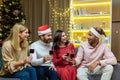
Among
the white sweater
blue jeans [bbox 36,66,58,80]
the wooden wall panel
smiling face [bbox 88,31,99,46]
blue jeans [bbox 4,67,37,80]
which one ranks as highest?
the wooden wall panel

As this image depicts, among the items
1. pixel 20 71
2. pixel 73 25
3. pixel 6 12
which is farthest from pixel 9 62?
pixel 73 25

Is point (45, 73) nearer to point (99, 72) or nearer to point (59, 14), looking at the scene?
point (99, 72)

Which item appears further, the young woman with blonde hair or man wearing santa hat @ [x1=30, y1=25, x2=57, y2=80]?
man wearing santa hat @ [x1=30, y1=25, x2=57, y2=80]

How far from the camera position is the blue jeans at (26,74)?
107 inches

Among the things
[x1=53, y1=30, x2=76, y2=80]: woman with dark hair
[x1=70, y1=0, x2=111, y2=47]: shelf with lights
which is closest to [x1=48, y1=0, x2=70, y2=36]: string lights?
[x1=70, y1=0, x2=111, y2=47]: shelf with lights

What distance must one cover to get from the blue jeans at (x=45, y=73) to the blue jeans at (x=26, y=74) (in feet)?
0.67

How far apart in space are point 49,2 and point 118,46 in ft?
8.54

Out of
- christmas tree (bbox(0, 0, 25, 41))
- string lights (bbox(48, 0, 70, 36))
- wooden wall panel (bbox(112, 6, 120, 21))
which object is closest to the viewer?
christmas tree (bbox(0, 0, 25, 41))

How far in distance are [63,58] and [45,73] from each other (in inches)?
12.6

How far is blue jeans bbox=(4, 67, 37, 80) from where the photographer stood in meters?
2.71

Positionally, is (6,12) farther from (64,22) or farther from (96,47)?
(96,47)

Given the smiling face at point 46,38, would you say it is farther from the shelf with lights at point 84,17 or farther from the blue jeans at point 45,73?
the shelf with lights at point 84,17

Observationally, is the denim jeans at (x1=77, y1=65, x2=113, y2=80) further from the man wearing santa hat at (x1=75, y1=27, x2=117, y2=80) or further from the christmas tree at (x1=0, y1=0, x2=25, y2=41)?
the christmas tree at (x1=0, y1=0, x2=25, y2=41)

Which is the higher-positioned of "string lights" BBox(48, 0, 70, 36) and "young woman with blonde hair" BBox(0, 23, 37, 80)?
"string lights" BBox(48, 0, 70, 36)
